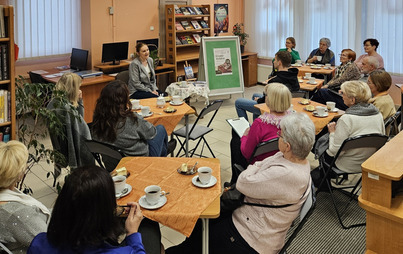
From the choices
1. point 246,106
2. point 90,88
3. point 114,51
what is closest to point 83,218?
point 246,106

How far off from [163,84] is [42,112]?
5435mm

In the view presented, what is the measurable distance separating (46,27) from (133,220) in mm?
5417

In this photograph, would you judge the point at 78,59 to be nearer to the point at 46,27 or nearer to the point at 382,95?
the point at 46,27

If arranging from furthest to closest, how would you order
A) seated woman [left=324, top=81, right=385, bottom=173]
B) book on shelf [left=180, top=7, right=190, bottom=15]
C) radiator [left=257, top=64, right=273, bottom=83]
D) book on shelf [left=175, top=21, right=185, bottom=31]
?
radiator [left=257, top=64, right=273, bottom=83] → book on shelf [left=180, top=7, right=190, bottom=15] → book on shelf [left=175, top=21, right=185, bottom=31] → seated woman [left=324, top=81, right=385, bottom=173]

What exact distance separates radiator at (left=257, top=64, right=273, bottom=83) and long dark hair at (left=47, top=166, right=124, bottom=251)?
8050 millimetres

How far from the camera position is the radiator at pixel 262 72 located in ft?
30.0

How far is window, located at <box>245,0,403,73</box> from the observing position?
707 cm

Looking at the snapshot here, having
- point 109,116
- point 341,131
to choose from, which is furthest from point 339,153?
point 109,116

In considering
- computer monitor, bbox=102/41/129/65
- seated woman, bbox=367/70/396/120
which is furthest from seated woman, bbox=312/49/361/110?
computer monitor, bbox=102/41/129/65

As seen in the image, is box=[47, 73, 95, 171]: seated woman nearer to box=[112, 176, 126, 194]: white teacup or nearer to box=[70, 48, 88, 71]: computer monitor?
box=[112, 176, 126, 194]: white teacup

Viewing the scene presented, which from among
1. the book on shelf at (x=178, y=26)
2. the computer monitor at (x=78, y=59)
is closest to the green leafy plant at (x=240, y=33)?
the book on shelf at (x=178, y=26)

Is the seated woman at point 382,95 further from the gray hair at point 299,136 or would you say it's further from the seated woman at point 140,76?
the seated woman at point 140,76

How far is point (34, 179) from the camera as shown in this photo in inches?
168

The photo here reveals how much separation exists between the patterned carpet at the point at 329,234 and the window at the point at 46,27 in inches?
200
